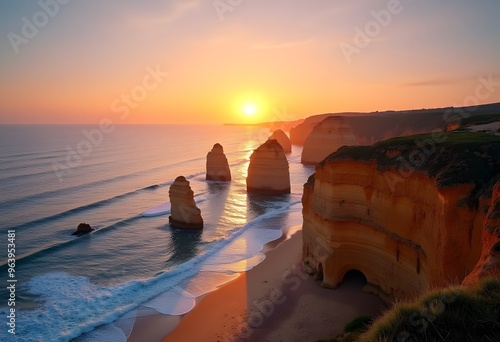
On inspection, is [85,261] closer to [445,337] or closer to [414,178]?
[414,178]

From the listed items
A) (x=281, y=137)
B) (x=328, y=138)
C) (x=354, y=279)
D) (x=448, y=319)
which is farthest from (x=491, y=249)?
(x=281, y=137)

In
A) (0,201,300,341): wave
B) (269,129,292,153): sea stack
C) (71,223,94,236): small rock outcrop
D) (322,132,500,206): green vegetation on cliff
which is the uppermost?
(322,132,500,206): green vegetation on cliff

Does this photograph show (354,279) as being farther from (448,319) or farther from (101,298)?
(101,298)

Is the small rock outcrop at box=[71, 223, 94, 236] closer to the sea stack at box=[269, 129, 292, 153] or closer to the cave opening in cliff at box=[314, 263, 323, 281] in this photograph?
the cave opening in cliff at box=[314, 263, 323, 281]

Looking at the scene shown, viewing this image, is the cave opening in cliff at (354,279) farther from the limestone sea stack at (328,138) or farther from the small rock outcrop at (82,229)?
the limestone sea stack at (328,138)

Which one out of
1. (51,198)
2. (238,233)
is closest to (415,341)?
(238,233)

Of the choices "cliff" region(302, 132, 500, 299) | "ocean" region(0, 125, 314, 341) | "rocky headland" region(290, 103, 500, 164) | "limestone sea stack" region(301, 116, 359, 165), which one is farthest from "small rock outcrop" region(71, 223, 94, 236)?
"rocky headland" region(290, 103, 500, 164)
